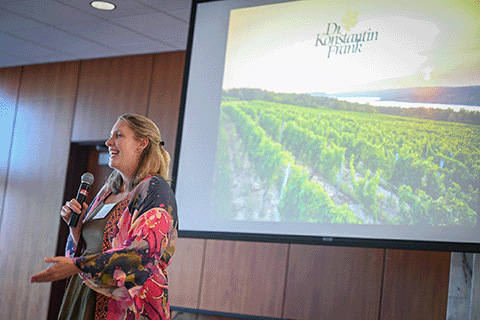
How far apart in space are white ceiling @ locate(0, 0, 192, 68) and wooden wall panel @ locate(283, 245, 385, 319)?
2.10m

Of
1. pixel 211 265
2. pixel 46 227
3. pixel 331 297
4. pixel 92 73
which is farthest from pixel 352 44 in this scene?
pixel 46 227

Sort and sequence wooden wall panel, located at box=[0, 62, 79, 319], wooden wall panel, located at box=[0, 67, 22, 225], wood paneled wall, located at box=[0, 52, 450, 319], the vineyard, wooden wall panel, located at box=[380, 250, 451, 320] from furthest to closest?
wooden wall panel, located at box=[0, 67, 22, 225] → wooden wall panel, located at box=[0, 62, 79, 319] → wood paneled wall, located at box=[0, 52, 450, 319] → wooden wall panel, located at box=[380, 250, 451, 320] → the vineyard

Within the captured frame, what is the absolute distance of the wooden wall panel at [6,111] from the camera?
20.3ft

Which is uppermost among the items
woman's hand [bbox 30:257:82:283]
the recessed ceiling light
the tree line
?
the recessed ceiling light

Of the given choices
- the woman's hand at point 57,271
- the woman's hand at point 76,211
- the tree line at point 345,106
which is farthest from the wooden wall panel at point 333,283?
the woman's hand at point 57,271

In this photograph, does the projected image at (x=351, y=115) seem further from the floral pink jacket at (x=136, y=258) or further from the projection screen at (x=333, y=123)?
the floral pink jacket at (x=136, y=258)

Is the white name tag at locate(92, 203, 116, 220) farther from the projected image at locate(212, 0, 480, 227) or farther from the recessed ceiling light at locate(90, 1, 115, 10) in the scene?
the recessed ceiling light at locate(90, 1, 115, 10)

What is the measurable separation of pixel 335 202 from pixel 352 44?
98 centimetres

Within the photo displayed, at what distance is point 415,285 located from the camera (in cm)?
362

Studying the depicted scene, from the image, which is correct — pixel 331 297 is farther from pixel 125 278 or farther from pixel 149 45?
pixel 149 45

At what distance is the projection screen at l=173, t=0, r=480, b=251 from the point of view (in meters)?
3.17

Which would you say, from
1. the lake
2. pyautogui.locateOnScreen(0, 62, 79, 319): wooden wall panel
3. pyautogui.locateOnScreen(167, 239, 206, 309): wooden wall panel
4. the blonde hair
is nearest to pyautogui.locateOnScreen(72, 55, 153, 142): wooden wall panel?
pyautogui.locateOnScreen(0, 62, 79, 319): wooden wall panel

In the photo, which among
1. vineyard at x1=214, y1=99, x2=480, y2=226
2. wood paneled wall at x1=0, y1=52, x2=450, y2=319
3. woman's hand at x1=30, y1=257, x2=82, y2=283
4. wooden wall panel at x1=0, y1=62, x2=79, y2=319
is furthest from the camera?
wooden wall panel at x1=0, y1=62, x2=79, y2=319

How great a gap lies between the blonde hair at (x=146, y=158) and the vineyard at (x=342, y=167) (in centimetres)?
162
